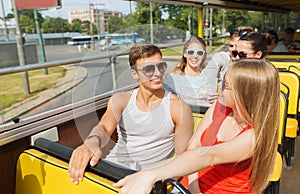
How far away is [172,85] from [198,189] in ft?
1.75

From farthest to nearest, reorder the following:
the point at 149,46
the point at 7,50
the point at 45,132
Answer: the point at 7,50 < the point at 45,132 < the point at 149,46

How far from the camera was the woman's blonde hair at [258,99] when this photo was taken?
3.59 feet

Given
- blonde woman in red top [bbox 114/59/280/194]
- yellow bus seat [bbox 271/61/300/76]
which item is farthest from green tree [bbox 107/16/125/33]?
yellow bus seat [bbox 271/61/300/76]

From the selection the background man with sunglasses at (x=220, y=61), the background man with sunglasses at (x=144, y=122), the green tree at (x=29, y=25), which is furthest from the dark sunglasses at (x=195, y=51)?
the green tree at (x=29, y=25)

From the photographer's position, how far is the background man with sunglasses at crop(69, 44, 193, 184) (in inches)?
50.0

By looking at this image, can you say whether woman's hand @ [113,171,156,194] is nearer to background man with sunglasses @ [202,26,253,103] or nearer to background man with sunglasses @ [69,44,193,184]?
background man with sunglasses @ [69,44,193,184]

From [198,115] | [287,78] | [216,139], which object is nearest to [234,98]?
[216,139]

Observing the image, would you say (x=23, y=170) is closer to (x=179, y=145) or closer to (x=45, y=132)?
(x=45, y=132)

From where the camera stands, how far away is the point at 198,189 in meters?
1.31

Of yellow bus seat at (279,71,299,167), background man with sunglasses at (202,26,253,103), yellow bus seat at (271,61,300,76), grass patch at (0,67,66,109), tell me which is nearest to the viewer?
background man with sunglasses at (202,26,253,103)

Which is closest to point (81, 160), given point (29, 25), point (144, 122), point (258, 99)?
point (144, 122)

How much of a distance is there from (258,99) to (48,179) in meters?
0.97

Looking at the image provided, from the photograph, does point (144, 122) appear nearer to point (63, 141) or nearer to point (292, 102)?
point (63, 141)

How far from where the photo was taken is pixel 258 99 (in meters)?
1.10
